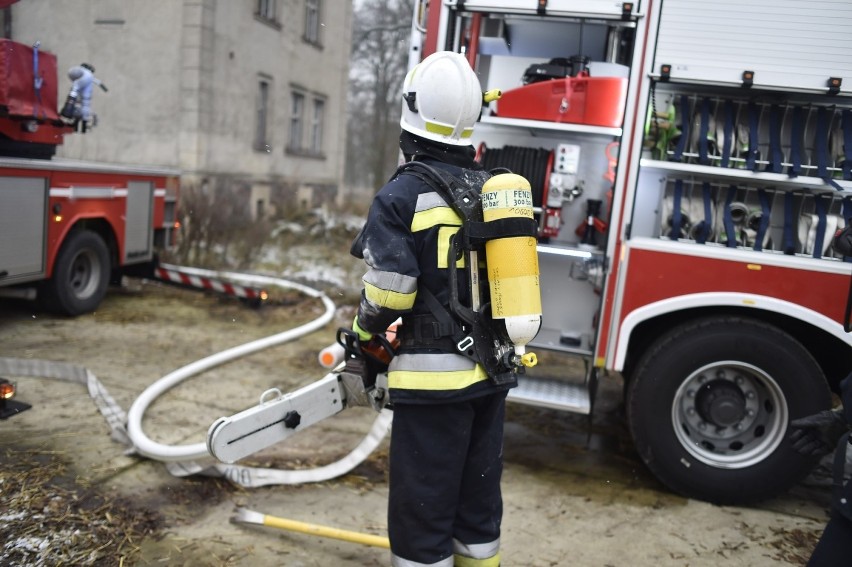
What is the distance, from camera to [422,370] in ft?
8.70

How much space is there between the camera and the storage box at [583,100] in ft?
13.9

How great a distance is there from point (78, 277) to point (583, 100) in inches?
204

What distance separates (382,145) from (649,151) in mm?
18025

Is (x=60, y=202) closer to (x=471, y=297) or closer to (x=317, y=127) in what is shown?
(x=471, y=297)

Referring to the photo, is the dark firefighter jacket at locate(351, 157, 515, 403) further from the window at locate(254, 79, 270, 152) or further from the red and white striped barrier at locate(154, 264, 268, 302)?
the window at locate(254, 79, 270, 152)

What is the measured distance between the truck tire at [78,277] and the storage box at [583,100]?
178 inches

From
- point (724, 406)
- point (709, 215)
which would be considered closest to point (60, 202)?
point (709, 215)

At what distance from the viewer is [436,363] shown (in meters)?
2.65

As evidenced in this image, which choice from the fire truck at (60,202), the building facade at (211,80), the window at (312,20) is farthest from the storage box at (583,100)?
the window at (312,20)

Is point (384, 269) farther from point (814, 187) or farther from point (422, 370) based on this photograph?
point (814, 187)

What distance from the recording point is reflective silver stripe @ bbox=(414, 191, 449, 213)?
261cm

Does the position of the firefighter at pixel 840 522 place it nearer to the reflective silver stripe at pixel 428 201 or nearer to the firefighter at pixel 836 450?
the firefighter at pixel 836 450

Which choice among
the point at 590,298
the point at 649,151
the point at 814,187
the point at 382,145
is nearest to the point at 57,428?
the point at 590,298

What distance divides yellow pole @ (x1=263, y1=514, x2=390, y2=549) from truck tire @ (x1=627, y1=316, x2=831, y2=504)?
5.37ft
